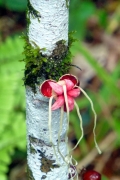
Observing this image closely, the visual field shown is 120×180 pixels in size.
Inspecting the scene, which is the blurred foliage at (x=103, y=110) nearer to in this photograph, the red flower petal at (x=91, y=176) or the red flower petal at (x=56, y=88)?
the red flower petal at (x=91, y=176)

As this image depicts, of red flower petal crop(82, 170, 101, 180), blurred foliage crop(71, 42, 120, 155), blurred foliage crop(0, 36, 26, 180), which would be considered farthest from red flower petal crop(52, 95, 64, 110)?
blurred foliage crop(71, 42, 120, 155)

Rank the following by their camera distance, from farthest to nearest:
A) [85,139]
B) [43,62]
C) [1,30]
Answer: [1,30], [85,139], [43,62]

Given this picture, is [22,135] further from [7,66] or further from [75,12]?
[75,12]

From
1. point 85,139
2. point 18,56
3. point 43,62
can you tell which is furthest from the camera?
point 85,139

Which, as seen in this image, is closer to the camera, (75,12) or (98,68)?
(98,68)

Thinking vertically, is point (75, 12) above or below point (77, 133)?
above

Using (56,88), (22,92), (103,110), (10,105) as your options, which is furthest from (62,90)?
(103,110)

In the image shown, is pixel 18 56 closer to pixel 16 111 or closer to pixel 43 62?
pixel 16 111

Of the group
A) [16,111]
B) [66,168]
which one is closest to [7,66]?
[16,111]

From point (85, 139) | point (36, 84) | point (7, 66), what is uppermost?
point (36, 84)
